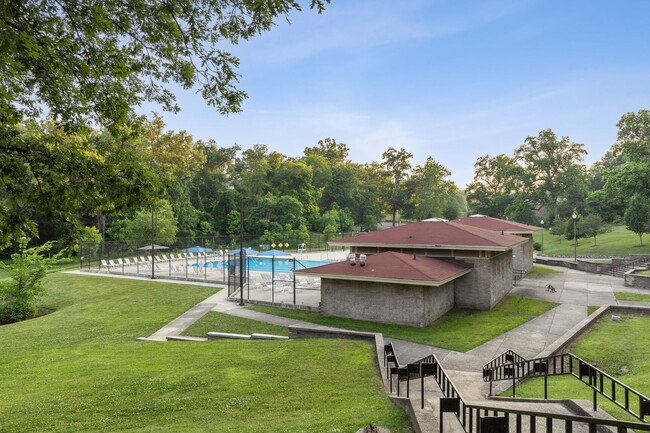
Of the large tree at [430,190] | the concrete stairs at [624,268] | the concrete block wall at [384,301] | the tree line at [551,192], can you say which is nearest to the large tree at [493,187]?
the tree line at [551,192]

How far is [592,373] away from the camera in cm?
701

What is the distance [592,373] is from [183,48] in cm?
1064

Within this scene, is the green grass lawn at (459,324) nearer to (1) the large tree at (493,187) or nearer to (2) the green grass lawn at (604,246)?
(2) the green grass lawn at (604,246)

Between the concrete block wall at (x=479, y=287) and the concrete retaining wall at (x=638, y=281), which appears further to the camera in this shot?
the concrete retaining wall at (x=638, y=281)

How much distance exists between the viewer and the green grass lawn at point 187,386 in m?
7.68

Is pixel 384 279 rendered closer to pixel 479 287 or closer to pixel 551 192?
pixel 479 287

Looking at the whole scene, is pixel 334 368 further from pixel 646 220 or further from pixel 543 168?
pixel 543 168

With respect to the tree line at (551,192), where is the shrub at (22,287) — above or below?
below

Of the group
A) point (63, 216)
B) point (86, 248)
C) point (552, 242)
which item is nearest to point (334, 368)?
point (63, 216)

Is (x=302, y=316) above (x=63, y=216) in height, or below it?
below

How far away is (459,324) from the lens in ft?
57.5

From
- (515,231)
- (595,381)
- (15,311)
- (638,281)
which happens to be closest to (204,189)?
(15,311)

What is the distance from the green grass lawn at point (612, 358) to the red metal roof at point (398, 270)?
555 cm

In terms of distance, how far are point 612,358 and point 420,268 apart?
24.2 ft
